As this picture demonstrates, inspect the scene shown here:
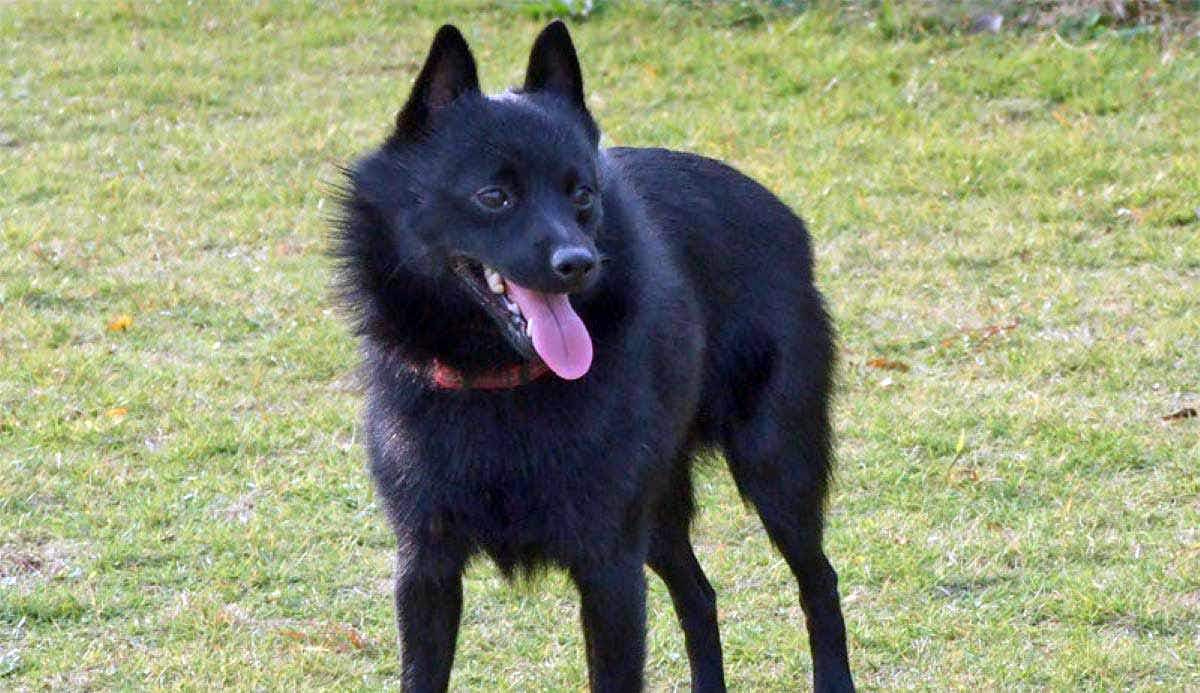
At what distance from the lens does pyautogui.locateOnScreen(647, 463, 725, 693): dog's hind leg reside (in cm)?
434

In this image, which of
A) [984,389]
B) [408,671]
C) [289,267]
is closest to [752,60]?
[289,267]

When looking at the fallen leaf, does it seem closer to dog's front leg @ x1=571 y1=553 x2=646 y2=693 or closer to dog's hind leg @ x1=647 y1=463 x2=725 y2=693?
dog's hind leg @ x1=647 y1=463 x2=725 y2=693

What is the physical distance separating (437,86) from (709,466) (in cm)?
130

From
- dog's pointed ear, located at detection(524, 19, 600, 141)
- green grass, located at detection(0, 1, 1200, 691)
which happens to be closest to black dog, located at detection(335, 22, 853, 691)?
dog's pointed ear, located at detection(524, 19, 600, 141)

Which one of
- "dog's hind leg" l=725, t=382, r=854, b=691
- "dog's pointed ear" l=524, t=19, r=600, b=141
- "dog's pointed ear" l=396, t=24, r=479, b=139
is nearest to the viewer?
"dog's pointed ear" l=396, t=24, r=479, b=139

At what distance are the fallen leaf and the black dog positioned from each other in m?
2.48

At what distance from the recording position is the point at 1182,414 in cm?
583

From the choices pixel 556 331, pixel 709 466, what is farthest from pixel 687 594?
pixel 556 331

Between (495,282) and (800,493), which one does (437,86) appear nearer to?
(495,282)

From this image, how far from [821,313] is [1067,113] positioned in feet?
15.8

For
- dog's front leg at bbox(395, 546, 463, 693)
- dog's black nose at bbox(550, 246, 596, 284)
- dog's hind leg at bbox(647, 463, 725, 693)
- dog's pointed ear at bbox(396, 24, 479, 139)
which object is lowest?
dog's hind leg at bbox(647, 463, 725, 693)

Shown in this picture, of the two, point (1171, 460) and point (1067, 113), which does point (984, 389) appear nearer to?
point (1171, 460)

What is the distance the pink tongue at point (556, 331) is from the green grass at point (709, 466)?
0.57 metres

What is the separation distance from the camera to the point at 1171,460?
5.53 metres
